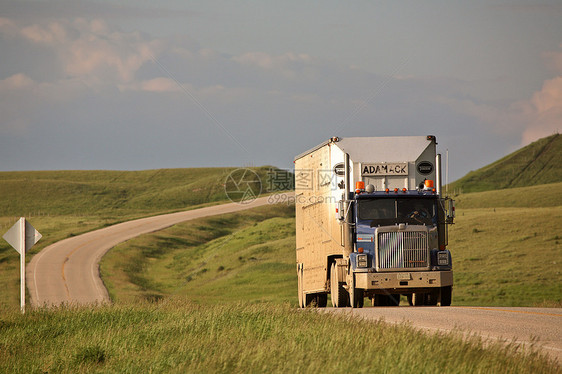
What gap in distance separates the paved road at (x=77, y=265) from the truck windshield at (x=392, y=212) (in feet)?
39.6

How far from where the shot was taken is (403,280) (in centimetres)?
2002

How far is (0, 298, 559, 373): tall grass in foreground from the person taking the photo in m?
10.1

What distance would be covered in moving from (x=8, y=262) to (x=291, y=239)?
22560 millimetres

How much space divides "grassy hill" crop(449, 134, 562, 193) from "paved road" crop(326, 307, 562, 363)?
11194 centimetres

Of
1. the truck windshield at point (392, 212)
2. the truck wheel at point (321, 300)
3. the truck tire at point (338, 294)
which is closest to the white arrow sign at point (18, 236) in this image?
the truck tire at point (338, 294)

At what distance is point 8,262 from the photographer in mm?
56531

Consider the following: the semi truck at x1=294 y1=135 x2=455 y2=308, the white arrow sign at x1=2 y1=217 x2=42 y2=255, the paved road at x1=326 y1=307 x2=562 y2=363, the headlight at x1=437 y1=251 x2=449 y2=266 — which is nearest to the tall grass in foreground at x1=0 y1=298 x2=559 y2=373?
the paved road at x1=326 y1=307 x2=562 y2=363

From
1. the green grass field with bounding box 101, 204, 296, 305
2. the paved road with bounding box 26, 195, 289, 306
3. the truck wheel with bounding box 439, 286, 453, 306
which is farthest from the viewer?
the green grass field with bounding box 101, 204, 296, 305

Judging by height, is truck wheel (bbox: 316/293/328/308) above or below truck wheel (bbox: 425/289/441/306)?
below

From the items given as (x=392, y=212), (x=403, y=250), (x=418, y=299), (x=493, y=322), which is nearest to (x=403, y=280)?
(x=403, y=250)

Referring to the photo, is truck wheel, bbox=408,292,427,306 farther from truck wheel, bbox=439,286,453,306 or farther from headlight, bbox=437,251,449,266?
headlight, bbox=437,251,449,266

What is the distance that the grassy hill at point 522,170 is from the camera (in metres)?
141

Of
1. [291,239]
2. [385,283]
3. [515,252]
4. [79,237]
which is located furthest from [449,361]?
[79,237]

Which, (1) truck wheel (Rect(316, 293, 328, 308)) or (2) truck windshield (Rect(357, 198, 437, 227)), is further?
(1) truck wheel (Rect(316, 293, 328, 308))
